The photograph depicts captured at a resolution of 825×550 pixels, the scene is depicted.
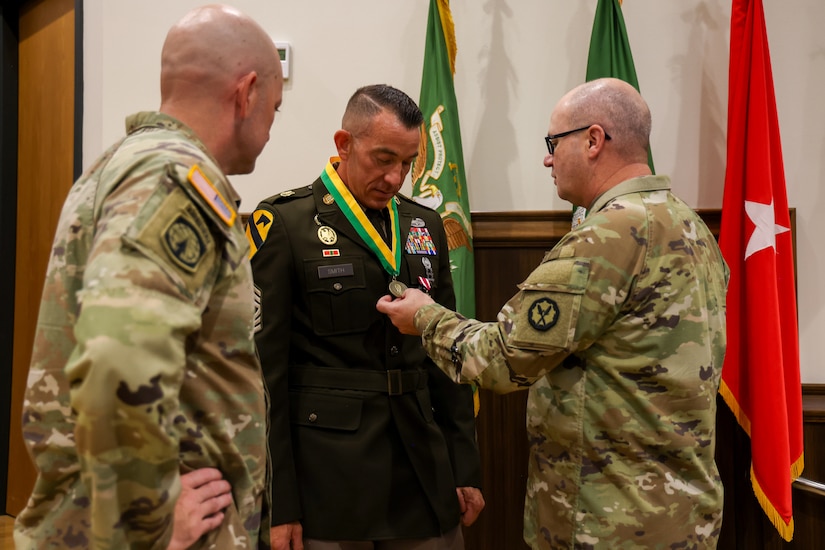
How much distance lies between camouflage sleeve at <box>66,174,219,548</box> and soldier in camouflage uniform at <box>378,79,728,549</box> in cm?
88

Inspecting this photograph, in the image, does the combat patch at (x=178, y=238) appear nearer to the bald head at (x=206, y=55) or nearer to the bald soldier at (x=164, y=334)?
the bald soldier at (x=164, y=334)

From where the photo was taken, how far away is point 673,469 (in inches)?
64.4

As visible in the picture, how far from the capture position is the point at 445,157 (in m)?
2.88

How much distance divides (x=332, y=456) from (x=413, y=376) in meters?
0.28

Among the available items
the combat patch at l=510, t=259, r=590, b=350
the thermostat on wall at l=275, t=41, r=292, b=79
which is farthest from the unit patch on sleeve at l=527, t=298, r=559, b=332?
the thermostat on wall at l=275, t=41, r=292, b=79

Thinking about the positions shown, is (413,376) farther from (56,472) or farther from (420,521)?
(56,472)

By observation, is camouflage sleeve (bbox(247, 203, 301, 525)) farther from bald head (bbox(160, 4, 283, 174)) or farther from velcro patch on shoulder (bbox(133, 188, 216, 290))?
velcro patch on shoulder (bbox(133, 188, 216, 290))

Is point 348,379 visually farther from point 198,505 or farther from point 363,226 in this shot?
point 198,505

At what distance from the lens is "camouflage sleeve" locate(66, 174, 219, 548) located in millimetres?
831

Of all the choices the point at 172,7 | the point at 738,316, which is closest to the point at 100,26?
the point at 172,7

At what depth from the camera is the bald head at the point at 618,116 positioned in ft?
5.84

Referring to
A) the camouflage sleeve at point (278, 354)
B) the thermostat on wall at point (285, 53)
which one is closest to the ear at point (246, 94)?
the camouflage sleeve at point (278, 354)

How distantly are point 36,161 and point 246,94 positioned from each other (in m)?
3.05

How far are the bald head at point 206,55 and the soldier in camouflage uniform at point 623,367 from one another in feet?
2.60
